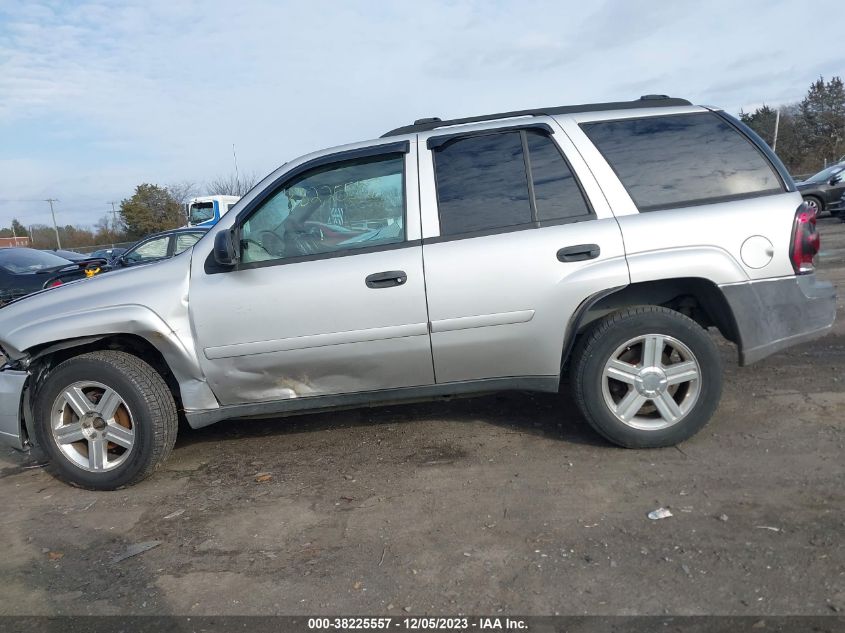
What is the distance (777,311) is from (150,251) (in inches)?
496

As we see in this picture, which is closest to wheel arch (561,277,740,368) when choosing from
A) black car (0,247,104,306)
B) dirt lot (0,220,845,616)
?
dirt lot (0,220,845,616)

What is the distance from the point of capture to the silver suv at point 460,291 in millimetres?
3676

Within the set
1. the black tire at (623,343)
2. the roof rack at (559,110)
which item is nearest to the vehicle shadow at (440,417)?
the black tire at (623,343)

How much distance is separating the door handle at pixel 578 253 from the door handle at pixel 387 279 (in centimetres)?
90

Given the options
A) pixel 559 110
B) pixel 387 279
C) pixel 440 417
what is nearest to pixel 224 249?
pixel 387 279

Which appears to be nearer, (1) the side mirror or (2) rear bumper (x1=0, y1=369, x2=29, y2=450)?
(1) the side mirror

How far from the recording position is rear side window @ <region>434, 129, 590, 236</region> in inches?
148

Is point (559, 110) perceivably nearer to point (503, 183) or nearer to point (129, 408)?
point (503, 183)

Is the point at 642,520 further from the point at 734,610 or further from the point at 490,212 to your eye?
the point at 490,212

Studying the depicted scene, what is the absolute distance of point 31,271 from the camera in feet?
33.8

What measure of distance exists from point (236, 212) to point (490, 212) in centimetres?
153

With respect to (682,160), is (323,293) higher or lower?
lower

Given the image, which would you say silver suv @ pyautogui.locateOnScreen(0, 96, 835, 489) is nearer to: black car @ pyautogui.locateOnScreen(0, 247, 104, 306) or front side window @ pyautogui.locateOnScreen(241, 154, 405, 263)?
front side window @ pyautogui.locateOnScreen(241, 154, 405, 263)

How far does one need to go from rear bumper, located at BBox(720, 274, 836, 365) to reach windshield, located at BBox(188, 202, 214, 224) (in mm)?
26600
